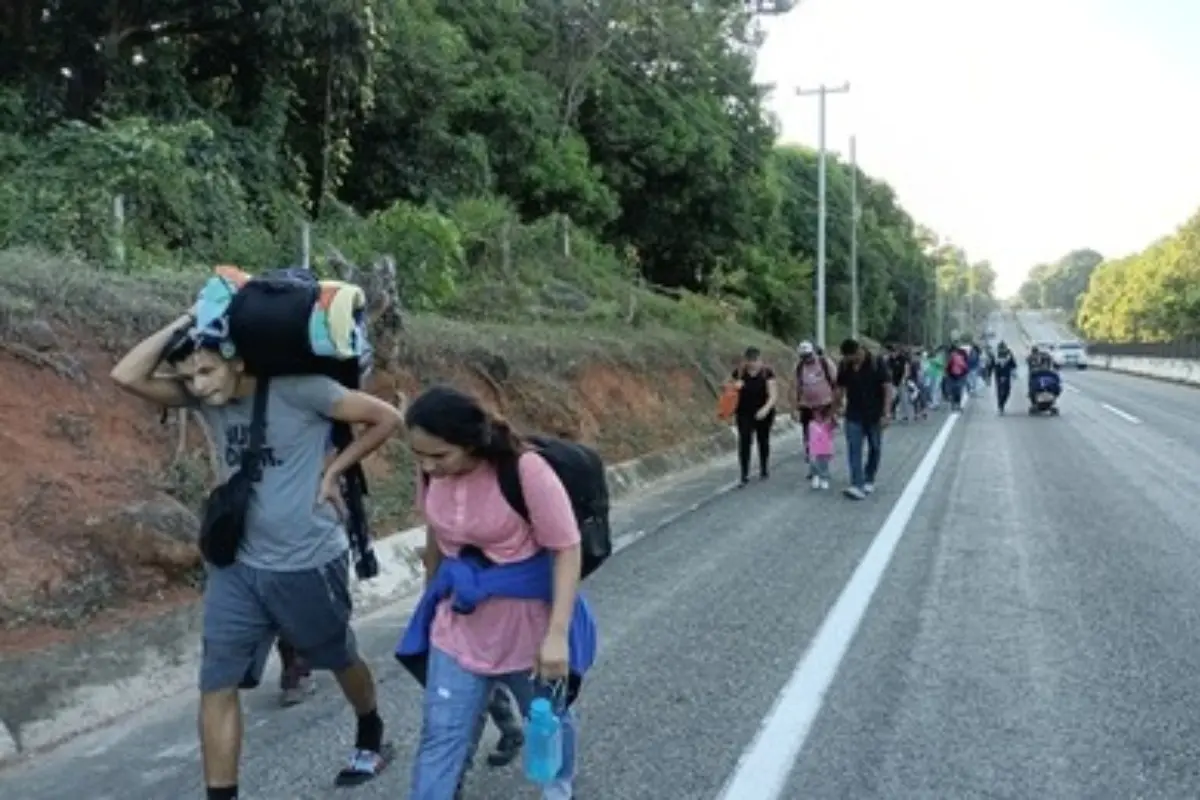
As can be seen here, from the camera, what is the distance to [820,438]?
46.8 ft

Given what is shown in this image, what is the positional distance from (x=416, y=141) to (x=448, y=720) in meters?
21.1

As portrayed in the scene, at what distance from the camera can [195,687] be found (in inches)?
247

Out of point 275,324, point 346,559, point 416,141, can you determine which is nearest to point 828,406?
point 346,559

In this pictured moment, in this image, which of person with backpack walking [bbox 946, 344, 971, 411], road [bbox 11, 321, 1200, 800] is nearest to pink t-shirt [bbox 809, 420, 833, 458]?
road [bbox 11, 321, 1200, 800]

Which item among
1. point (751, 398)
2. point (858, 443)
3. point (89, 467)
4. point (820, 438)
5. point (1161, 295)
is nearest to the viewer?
point (89, 467)

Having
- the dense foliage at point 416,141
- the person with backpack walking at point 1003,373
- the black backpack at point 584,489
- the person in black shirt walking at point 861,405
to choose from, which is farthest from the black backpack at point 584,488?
the person with backpack walking at point 1003,373

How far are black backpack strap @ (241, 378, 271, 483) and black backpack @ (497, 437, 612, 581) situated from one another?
0.94 meters

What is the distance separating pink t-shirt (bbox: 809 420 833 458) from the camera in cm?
1427

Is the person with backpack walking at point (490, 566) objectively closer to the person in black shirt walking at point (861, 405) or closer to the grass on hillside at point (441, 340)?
the grass on hillside at point (441, 340)

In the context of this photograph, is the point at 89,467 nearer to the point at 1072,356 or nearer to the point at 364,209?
the point at 364,209

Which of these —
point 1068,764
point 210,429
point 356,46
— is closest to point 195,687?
point 210,429

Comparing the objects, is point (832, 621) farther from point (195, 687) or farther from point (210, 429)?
point (210, 429)

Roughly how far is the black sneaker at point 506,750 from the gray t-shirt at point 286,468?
3.84 ft

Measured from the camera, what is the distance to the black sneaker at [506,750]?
4.88 m
